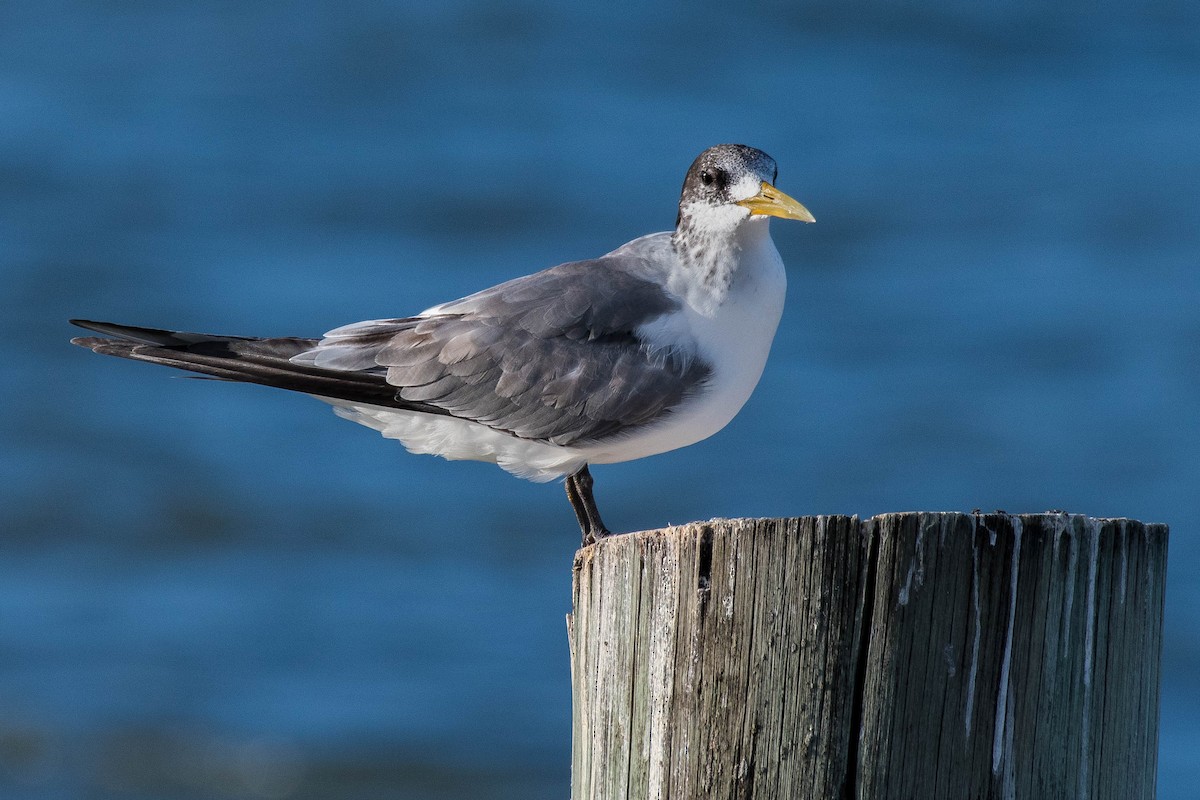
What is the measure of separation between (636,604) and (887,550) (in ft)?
2.30

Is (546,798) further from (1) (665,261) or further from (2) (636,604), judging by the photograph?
(2) (636,604)

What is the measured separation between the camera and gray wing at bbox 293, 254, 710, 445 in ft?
17.5

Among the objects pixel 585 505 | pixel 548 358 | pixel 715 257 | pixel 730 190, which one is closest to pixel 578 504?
pixel 585 505

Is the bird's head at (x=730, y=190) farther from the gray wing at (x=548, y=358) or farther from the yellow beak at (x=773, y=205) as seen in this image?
the gray wing at (x=548, y=358)

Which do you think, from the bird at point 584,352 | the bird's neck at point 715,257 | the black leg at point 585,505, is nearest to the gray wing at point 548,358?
the bird at point 584,352

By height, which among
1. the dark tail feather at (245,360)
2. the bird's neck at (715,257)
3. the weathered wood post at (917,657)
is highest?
the bird's neck at (715,257)

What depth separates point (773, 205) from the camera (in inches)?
205

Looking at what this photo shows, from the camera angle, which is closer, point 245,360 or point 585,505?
point 245,360

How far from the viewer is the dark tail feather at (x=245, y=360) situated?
5438 mm

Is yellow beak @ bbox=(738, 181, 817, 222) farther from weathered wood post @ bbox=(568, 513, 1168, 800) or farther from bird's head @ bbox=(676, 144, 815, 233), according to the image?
weathered wood post @ bbox=(568, 513, 1168, 800)

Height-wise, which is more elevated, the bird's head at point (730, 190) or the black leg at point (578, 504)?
the bird's head at point (730, 190)

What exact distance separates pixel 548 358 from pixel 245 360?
1.13 m

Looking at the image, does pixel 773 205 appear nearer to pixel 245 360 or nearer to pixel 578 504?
pixel 578 504

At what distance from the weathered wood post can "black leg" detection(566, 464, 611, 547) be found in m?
2.06
